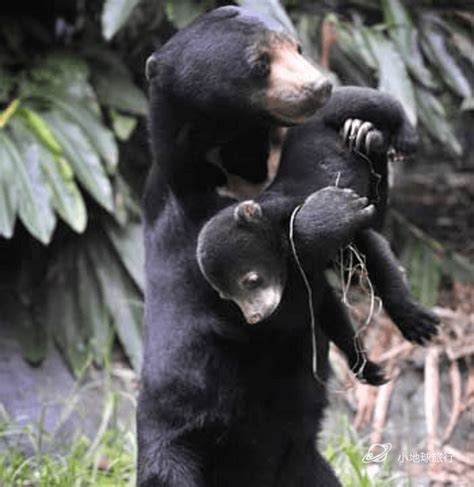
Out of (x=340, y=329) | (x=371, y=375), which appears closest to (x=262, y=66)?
(x=340, y=329)

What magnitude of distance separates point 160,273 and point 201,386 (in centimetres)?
31

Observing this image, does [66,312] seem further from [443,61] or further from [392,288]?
[392,288]

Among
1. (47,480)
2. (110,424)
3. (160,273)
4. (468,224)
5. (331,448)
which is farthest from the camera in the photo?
(468,224)

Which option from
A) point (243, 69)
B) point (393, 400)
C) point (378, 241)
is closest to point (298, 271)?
point (378, 241)

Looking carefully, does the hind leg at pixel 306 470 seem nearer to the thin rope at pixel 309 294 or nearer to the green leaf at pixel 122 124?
the thin rope at pixel 309 294

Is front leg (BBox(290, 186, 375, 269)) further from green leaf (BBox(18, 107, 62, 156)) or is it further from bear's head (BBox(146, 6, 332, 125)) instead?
green leaf (BBox(18, 107, 62, 156))

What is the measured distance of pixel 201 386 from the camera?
3.34m

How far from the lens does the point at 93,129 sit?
5859mm

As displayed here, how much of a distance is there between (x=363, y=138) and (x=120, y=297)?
2995 mm

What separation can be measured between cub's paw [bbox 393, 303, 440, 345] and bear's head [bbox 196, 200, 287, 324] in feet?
1.29

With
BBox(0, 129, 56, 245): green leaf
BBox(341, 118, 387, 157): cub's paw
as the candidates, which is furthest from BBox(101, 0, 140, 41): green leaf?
BBox(341, 118, 387, 157): cub's paw

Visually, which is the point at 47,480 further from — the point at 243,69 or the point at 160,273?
the point at 243,69

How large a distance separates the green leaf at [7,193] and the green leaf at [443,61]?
7.25 feet

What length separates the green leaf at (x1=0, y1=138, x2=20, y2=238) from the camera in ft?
17.6
